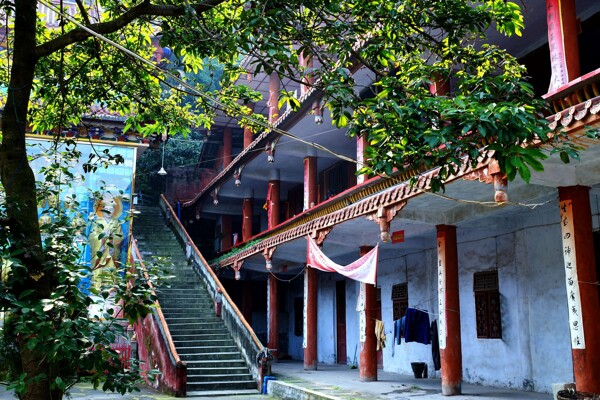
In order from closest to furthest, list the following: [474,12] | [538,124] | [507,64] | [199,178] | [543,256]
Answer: [538,124] → [474,12] → [507,64] → [543,256] → [199,178]

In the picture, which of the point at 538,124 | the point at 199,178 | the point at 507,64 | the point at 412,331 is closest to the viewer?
the point at 538,124

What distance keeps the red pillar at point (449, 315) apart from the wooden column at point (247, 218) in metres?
12.8

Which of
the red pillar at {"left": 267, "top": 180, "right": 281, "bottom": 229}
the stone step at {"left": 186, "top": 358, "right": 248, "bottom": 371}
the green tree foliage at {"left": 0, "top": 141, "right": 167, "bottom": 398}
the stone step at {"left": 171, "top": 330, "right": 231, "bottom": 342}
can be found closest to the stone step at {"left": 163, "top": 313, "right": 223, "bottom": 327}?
the stone step at {"left": 171, "top": 330, "right": 231, "bottom": 342}

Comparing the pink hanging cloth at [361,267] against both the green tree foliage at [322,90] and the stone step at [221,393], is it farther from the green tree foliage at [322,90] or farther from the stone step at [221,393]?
the green tree foliage at [322,90]

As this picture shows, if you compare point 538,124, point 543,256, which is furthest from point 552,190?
point 538,124

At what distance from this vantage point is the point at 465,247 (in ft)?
45.9

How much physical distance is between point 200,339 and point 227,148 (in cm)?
1368

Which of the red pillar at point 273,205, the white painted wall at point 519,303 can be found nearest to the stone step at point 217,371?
the white painted wall at point 519,303

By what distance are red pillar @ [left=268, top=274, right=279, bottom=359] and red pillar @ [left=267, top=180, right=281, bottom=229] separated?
200 centimetres

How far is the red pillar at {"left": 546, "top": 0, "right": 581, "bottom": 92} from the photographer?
7.76m

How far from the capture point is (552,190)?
31.0 ft

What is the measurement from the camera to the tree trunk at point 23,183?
14.3 feet

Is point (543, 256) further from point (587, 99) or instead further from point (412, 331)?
point (587, 99)

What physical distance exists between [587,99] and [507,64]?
3.68 ft
